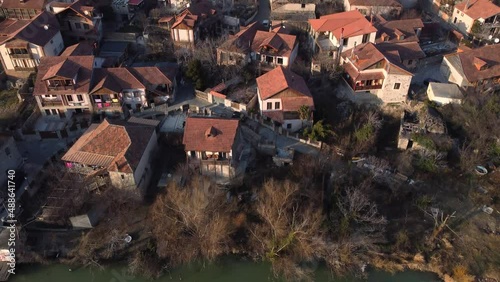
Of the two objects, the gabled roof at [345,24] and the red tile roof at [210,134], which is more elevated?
the gabled roof at [345,24]

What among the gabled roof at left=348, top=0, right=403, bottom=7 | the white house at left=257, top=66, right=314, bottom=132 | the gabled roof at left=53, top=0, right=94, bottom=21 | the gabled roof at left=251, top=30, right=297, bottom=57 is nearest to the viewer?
the white house at left=257, top=66, right=314, bottom=132

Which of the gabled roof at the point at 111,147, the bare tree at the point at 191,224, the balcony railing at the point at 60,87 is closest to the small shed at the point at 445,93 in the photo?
the bare tree at the point at 191,224

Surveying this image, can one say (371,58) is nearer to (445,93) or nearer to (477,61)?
(445,93)

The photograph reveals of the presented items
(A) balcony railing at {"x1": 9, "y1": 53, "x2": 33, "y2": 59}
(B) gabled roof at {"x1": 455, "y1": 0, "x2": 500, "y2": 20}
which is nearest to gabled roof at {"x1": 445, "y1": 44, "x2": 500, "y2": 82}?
(B) gabled roof at {"x1": 455, "y1": 0, "x2": 500, "y2": 20}

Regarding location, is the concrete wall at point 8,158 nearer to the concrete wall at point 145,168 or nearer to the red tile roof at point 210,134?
the concrete wall at point 145,168

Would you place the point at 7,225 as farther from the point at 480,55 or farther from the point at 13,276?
the point at 480,55

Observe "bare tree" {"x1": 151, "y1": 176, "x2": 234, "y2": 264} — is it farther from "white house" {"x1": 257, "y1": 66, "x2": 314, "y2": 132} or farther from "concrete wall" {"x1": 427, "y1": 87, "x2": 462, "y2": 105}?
"concrete wall" {"x1": 427, "y1": 87, "x2": 462, "y2": 105}

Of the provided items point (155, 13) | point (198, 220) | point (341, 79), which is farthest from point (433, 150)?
point (155, 13)
